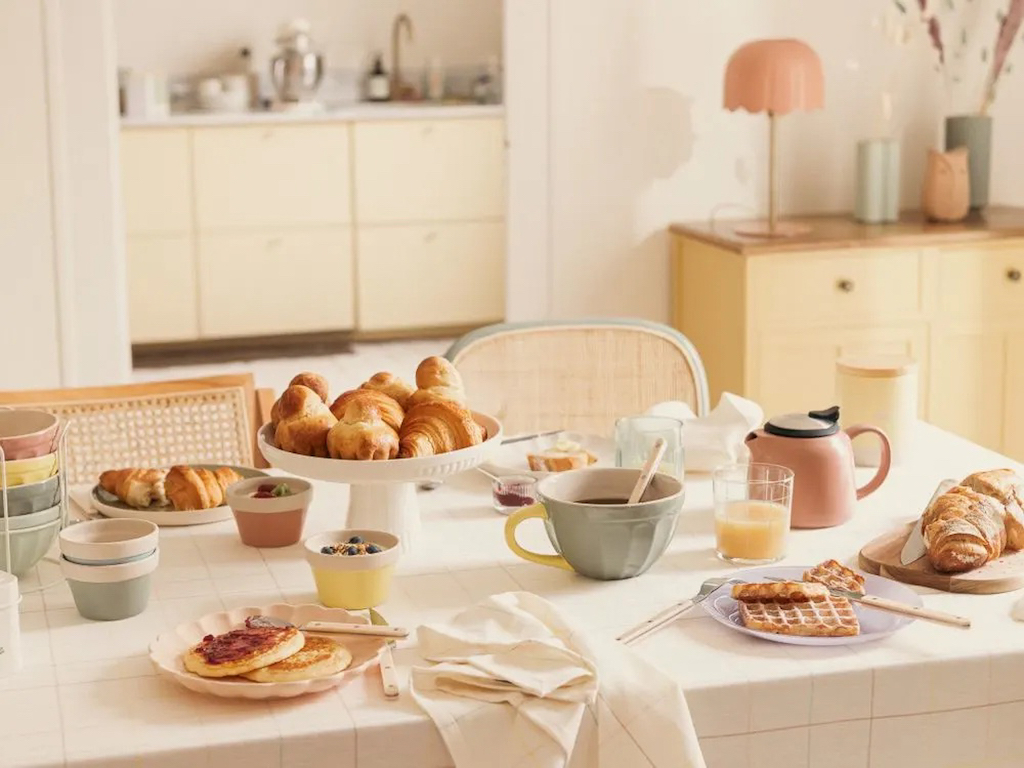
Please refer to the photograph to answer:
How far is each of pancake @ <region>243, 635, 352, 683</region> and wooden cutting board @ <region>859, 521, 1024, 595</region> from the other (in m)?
0.57

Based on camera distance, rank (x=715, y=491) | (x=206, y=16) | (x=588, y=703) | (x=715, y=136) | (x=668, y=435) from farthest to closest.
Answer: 1. (x=206, y=16)
2. (x=715, y=136)
3. (x=668, y=435)
4. (x=715, y=491)
5. (x=588, y=703)

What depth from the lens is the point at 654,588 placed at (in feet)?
5.03

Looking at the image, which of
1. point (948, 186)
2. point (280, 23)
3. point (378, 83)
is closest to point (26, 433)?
point (948, 186)

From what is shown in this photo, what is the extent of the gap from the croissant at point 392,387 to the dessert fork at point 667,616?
1.31 ft

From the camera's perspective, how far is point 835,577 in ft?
4.91

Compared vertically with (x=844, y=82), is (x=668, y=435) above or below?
below

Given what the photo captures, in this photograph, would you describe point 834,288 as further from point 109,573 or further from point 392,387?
point 109,573

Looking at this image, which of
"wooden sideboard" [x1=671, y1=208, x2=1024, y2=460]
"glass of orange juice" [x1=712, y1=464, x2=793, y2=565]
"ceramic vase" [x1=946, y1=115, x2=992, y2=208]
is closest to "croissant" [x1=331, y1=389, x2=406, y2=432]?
"glass of orange juice" [x1=712, y1=464, x2=793, y2=565]

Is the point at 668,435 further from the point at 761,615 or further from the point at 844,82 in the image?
the point at 844,82

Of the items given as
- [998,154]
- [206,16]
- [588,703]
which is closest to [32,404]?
[588,703]

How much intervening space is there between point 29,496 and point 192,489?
0.27m

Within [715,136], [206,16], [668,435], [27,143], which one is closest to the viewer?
[668,435]

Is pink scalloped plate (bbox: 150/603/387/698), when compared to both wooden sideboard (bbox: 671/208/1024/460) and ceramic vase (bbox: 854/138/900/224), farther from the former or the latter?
ceramic vase (bbox: 854/138/900/224)

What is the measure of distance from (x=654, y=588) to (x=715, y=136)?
108 inches
